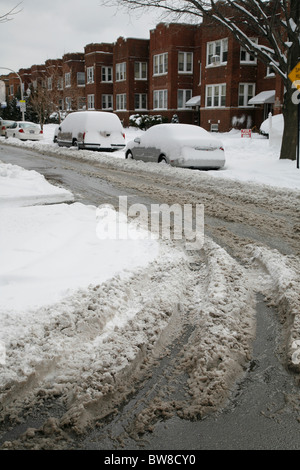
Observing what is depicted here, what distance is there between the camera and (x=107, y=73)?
2099 inches

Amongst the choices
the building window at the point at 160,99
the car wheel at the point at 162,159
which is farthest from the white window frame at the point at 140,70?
the car wheel at the point at 162,159

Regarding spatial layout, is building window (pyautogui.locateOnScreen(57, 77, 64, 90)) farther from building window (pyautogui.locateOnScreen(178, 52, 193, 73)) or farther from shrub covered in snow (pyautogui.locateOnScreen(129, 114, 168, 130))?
building window (pyautogui.locateOnScreen(178, 52, 193, 73))

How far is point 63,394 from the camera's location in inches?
116

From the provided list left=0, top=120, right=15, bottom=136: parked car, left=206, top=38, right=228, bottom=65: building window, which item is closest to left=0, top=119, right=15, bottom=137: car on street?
left=0, top=120, right=15, bottom=136: parked car

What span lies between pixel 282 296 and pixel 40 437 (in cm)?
273

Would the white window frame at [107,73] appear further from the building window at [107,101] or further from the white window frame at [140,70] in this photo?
the white window frame at [140,70]

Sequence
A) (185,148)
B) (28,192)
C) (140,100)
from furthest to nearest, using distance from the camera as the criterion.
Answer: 1. (140,100)
2. (185,148)
3. (28,192)

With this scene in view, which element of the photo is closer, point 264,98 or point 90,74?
point 264,98

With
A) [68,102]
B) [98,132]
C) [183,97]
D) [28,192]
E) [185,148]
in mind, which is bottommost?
[28,192]

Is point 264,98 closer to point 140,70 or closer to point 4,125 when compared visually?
point 140,70

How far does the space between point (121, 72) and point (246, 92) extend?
17.7 meters

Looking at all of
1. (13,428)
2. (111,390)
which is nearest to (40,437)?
(13,428)

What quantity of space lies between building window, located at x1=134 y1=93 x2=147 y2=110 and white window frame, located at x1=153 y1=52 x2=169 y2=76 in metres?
4.74

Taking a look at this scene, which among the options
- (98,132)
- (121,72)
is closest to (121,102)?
(121,72)
